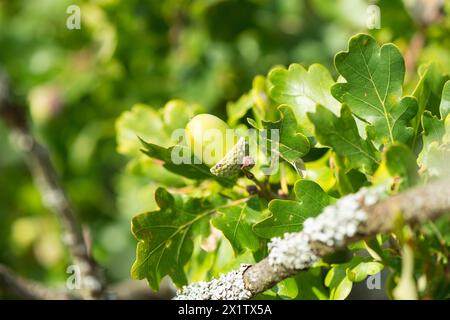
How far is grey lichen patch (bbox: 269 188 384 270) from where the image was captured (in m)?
0.82

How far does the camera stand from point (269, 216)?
1006 millimetres

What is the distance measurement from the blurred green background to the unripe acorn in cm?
95

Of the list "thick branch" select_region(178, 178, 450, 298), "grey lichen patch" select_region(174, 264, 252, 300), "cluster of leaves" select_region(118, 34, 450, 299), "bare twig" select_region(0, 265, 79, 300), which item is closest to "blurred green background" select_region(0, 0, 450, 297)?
"bare twig" select_region(0, 265, 79, 300)

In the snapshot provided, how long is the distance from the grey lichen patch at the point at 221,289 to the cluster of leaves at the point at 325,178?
5cm

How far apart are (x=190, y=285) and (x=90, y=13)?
1.61 meters

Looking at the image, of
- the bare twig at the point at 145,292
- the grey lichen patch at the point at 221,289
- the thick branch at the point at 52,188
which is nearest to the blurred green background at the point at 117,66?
the bare twig at the point at 145,292

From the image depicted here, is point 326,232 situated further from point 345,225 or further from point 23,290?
point 23,290

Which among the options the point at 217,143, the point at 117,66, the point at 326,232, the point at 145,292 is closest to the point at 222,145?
the point at 217,143

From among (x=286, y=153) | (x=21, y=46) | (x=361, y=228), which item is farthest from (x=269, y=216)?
(x=21, y=46)

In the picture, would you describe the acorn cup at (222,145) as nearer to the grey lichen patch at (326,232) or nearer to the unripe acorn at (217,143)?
the unripe acorn at (217,143)

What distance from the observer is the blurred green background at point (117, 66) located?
2221 mm
